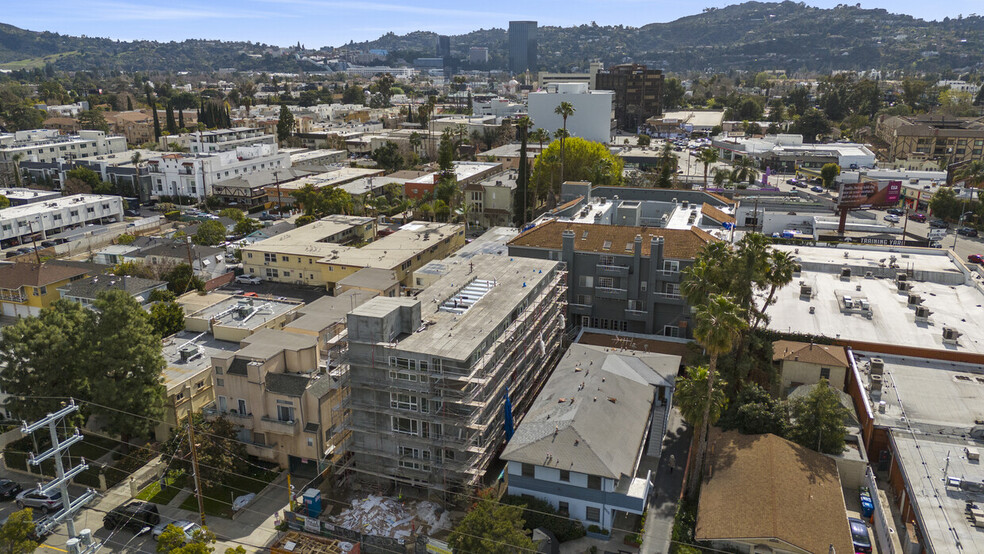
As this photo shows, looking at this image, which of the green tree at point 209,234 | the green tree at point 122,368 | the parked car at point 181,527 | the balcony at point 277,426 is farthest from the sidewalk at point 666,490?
the green tree at point 209,234

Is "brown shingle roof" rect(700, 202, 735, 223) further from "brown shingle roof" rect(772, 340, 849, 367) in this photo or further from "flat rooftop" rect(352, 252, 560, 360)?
"flat rooftop" rect(352, 252, 560, 360)

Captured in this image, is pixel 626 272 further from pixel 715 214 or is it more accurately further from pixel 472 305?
pixel 715 214

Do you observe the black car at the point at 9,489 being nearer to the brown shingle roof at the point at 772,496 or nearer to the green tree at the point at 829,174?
the brown shingle roof at the point at 772,496

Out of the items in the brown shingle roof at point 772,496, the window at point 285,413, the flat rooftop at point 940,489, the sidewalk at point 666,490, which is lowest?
the sidewalk at point 666,490

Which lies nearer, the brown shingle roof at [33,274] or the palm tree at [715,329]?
the palm tree at [715,329]

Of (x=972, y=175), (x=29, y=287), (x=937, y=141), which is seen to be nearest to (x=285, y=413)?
(x=29, y=287)

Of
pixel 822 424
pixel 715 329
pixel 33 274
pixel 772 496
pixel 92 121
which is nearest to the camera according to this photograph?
pixel 772 496
